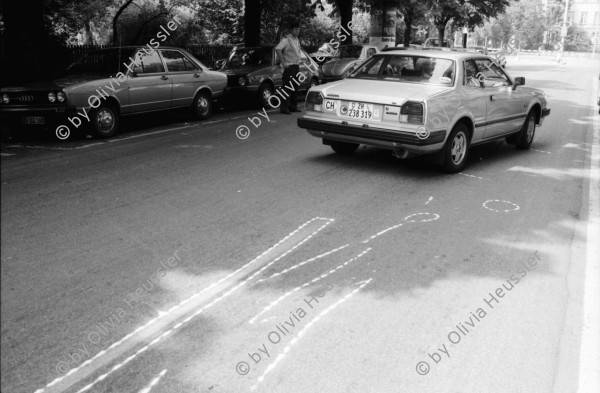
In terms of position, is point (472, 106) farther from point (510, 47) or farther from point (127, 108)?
point (510, 47)

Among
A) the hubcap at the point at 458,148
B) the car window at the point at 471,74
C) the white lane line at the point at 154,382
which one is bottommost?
the white lane line at the point at 154,382

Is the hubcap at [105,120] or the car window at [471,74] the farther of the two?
the hubcap at [105,120]

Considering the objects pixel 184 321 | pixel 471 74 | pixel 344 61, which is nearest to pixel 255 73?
pixel 344 61

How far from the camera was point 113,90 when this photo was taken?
10.6 meters

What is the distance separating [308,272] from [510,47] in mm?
90738

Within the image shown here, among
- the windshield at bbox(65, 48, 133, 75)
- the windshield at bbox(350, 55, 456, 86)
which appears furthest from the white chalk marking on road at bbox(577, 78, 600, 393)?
the windshield at bbox(65, 48, 133, 75)

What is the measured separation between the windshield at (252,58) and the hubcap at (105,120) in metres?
5.61

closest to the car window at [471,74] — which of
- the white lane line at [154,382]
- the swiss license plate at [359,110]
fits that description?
the swiss license plate at [359,110]

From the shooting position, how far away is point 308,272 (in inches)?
184

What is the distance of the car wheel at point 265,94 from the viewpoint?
15117 millimetres

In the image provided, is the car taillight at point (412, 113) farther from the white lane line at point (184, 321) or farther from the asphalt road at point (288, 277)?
the white lane line at point (184, 321)

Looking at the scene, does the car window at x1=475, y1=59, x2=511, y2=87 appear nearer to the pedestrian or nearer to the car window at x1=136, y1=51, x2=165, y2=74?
the pedestrian

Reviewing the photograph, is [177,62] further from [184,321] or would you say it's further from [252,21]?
[184,321]

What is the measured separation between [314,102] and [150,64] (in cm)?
474
